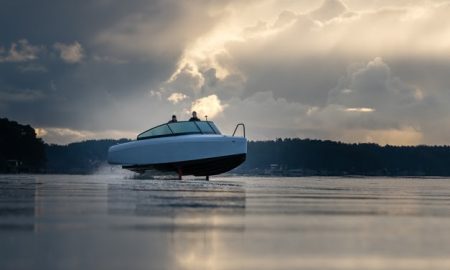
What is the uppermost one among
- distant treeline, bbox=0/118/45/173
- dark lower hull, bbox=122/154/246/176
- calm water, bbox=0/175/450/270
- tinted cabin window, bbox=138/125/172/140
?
distant treeline, bbox=0/118/45/173

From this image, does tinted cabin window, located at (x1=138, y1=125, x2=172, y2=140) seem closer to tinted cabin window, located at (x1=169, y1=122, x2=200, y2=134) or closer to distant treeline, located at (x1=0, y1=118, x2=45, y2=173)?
tinted cabin window, located at (x1=169, y1=122, x2=200, y2=134)

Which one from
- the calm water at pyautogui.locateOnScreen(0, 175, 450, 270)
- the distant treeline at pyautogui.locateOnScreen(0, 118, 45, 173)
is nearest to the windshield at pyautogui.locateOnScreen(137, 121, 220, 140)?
the calm water at pyautogui.locateOnScreen(0, 175, 450, 270)

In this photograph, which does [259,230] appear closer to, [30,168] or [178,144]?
[178,144]

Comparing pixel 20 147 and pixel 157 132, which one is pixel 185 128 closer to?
pixel 157 132

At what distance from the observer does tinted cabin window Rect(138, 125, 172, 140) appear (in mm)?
70750

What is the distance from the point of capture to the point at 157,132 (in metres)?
71.6

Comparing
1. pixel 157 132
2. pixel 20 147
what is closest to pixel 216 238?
pixel 157 132

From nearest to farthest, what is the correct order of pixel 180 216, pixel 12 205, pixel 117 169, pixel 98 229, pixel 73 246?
pixel 73 246 < pixel 98 229 < pixel 180 216 < pixel 12 205 < pixel 117 169

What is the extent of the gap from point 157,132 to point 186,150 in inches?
201

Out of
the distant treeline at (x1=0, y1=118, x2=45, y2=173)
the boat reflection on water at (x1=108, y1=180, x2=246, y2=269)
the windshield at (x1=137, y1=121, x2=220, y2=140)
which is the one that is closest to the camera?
the boat reflection on water at (x1=108, y1=180, x2=246, y2=269)

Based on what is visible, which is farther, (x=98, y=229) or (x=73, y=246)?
(x=98, y=229)

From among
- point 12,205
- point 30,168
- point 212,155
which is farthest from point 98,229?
point 30,168

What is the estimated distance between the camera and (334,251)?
1406cm

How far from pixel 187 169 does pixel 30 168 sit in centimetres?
8938
